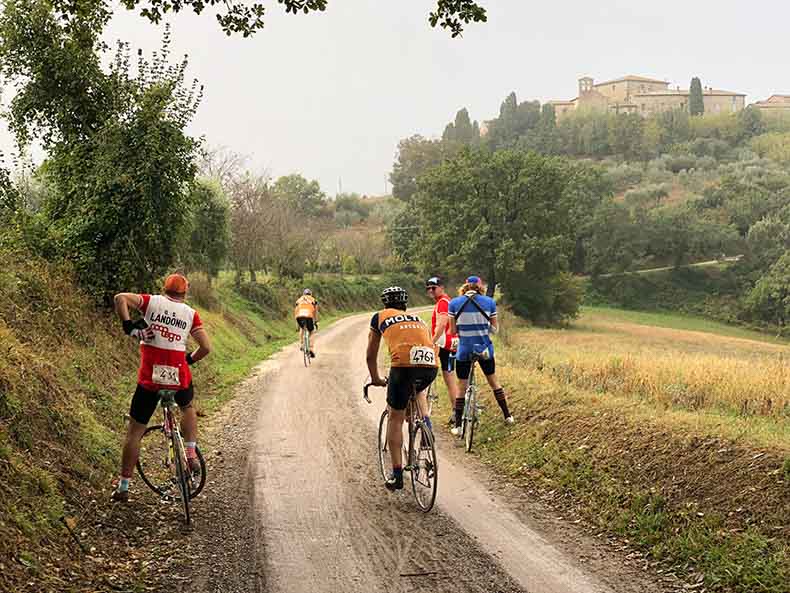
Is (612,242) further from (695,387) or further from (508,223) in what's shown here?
(695,387)

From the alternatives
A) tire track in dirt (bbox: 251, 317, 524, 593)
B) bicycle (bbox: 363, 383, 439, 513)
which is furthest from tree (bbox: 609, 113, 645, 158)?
bicycle (bbox: 363, 383, 439, 513)

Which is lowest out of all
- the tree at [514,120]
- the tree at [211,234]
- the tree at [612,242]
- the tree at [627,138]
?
the tree at [612,242]

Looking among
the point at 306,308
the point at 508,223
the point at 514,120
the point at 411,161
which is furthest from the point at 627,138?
the point at 306,308

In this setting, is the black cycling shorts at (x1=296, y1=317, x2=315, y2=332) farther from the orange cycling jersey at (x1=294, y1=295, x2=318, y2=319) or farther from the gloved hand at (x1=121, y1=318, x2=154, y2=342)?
the gloved hand at (x1=121, y1=318, x2=154, y2=342)

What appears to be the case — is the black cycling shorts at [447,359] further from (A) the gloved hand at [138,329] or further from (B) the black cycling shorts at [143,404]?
(A) the gloved hand at [138,329]

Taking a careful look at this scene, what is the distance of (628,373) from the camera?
43.9 feet

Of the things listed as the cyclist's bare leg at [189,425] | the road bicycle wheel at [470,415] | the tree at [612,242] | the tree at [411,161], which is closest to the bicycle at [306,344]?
the road bicycle wheel at [470,415]

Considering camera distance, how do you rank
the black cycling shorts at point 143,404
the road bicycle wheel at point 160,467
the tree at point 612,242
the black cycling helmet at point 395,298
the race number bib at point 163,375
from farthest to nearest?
the tree at point 612,242, the black cycling helmet at point 395,298, the road bicycle wheel at point 160,467, the black cycling shorts at point 143,404, the race number bib at point 163,375

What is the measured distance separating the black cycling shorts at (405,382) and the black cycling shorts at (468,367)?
288 cm

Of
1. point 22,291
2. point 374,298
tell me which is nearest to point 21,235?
point 22,291

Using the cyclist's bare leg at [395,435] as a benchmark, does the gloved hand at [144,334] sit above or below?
above

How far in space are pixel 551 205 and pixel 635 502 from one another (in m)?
Result: 54.5

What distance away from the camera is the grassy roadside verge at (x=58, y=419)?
5.82 metres

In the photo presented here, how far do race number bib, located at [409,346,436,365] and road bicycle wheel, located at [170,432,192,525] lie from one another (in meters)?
2.49
